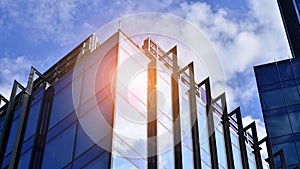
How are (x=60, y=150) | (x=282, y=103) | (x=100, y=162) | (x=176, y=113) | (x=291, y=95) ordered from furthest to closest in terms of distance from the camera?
(x=291, y=95) → (x=282, y=103) → (x=176, y=113) → (x=60, y=150) → (x=100, y=162)

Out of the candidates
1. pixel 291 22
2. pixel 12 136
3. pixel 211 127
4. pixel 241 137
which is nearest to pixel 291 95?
pixel 241 137

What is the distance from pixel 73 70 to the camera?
25.7 m

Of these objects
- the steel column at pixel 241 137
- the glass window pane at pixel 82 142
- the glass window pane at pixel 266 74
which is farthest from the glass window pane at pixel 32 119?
the glass window pane at pixel 266 74

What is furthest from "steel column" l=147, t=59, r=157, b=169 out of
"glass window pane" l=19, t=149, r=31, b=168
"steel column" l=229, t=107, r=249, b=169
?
"steel column" l=229, t=107, r=249, b=169

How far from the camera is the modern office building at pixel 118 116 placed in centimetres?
2117

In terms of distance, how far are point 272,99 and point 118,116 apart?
30.5m

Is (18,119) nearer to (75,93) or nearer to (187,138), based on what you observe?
(75,93)

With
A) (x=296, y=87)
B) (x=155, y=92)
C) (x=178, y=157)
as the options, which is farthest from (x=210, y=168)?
(x=296, y=87)

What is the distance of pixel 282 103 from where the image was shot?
47.9 meters

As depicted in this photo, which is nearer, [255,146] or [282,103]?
[255,146]

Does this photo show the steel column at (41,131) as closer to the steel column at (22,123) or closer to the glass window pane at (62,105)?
the glass window pane at (62,105)

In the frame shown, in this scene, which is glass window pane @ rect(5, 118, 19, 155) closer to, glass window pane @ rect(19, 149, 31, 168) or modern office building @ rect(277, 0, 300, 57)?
glass window pane @ rect(19, 149, 31, 168)

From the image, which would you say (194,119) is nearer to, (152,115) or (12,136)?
(152,115)

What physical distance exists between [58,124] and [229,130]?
10789 mm
